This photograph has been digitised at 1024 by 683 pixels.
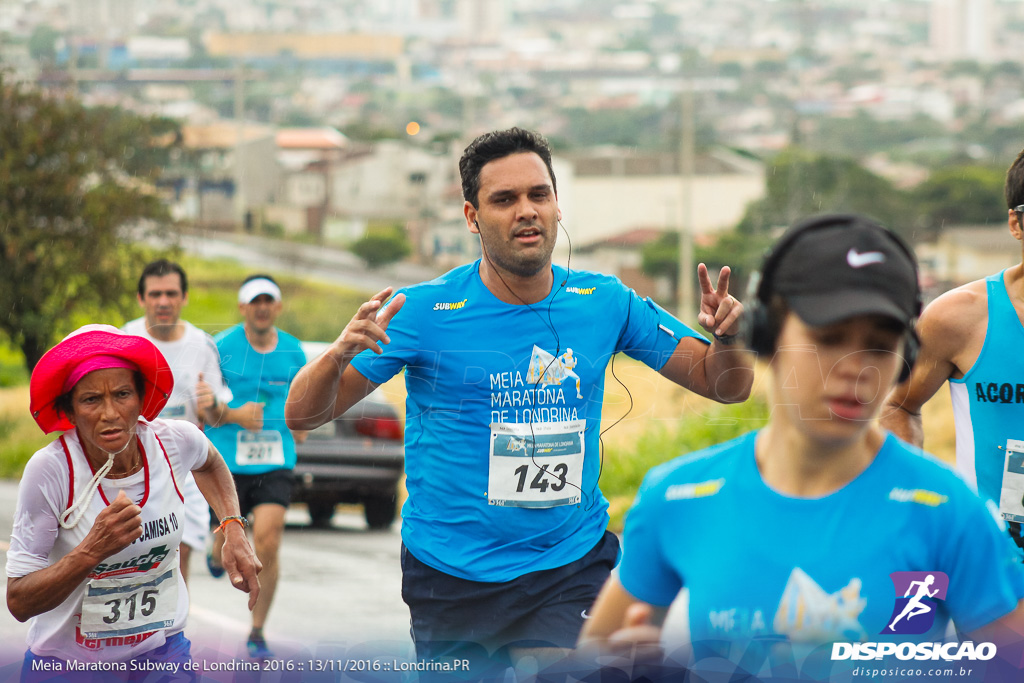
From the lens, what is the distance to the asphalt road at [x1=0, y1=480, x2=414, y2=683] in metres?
3.36

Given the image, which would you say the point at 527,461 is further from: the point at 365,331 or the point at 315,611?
the point at 315,611

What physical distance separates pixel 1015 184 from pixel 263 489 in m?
4.41

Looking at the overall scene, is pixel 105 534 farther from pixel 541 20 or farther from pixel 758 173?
pixel 541 20

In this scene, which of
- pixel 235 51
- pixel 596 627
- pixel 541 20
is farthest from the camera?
pixel 541 20

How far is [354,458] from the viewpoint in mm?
9734

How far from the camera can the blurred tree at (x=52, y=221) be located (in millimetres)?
20688

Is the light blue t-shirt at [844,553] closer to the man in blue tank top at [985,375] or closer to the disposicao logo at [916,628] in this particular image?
the disposicao logo at [916,628]

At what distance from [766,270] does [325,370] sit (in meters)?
1.95

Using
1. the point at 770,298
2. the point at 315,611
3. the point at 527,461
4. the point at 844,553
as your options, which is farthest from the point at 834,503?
the point at 315,611

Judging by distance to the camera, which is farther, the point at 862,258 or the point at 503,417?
the point at 503,417

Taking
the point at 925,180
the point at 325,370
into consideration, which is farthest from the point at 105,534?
the point at 925,180

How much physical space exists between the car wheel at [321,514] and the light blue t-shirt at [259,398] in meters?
4.34

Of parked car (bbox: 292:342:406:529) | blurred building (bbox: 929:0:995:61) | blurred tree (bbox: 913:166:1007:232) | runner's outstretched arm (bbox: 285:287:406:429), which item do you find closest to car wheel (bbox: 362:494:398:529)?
parked car (bbox: 292:342:406:529)

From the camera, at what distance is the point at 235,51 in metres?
68.2
